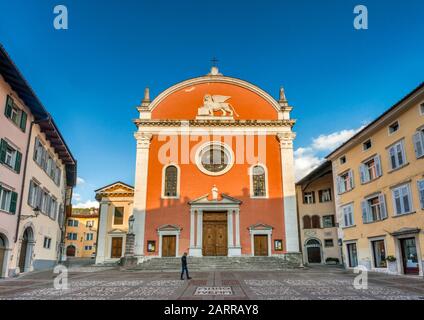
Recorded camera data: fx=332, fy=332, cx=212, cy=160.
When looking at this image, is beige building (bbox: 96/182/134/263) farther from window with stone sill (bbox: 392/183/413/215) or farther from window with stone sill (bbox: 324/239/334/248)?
window with stone sill (bbox: 392/183/413/215)

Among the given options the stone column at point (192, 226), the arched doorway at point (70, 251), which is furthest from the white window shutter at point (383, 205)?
the arched doorway at point (70, 251)

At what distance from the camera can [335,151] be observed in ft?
83.9

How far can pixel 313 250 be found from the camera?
32906 mm

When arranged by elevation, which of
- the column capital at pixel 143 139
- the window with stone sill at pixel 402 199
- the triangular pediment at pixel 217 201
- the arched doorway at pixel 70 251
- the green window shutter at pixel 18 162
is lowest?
the arched doorway at pixel 70 251

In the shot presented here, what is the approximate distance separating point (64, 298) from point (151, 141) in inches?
748

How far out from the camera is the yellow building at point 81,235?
211 feet

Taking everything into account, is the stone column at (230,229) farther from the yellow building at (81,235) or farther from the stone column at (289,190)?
the yellow building at (81,235)

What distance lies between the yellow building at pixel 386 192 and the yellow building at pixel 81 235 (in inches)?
2065

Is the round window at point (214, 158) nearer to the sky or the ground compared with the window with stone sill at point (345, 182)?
nearer to the sky

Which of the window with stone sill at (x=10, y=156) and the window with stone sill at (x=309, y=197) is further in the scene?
the window with stone sill at (x=309, y=197)

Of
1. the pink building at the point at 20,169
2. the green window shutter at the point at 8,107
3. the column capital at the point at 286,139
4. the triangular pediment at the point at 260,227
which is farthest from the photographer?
the column capital at the point at 286,139

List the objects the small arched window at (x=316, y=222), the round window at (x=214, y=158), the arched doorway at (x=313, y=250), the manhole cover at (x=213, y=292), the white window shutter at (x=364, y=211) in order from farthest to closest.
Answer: the small arched window at (x=316, y=222), the arched doorway at (x=313, y=250), the round window at (x=214, y=158), the white window shutter at (x=364, y=211), the manhole cover at (x=213, y=292)
